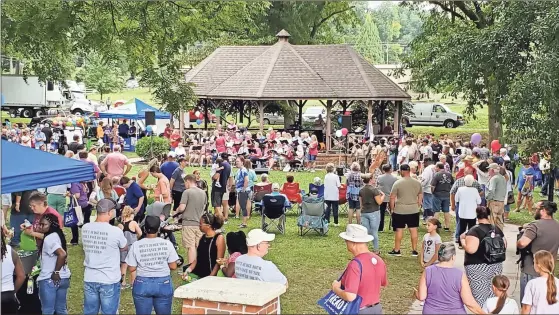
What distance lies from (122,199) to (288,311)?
13.4ft

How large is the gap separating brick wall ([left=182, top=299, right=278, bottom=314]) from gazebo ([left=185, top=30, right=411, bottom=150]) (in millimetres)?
22362

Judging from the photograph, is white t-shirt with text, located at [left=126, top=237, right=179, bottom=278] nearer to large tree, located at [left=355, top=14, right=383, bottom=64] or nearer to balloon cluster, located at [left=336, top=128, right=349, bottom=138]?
balloon cluster, located at [left=336, top=128, right=349, bottom=138]

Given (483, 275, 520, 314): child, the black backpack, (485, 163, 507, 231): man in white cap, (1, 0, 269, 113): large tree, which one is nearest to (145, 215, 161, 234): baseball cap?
(483, 275, 520, 314): child

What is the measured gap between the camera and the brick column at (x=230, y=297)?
572 centimetres

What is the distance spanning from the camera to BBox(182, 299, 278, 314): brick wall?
573cm

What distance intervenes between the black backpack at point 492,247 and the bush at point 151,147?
1896cm

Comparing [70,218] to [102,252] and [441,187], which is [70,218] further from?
[441,187]

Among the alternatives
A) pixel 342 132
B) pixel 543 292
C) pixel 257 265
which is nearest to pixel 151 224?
pixel 257 265

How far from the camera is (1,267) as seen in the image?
24.2 feet

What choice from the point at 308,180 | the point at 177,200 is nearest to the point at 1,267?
the point at 177,200

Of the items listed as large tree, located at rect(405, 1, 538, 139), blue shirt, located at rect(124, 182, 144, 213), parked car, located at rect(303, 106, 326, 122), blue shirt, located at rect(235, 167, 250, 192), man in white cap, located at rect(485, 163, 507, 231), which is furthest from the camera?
parked car, located at rect(303, 106, 326, 122)

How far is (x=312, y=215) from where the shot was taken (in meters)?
15.0

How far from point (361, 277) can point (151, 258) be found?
2.19 m

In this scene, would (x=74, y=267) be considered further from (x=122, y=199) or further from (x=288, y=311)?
(x=288, y=311)
